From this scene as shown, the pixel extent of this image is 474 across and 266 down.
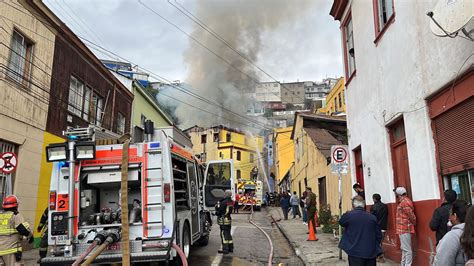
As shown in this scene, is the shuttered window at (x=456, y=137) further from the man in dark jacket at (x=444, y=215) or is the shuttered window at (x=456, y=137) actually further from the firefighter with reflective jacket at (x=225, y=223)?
Answer: the firefighter with reflective jacket at (x=225, y=223)

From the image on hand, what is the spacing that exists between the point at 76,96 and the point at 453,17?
Result: 529 inches

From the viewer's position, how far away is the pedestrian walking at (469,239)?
7.54ft

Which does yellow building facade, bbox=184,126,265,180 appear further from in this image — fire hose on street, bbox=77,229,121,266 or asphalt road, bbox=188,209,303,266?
fire hose on street, bbox=77,229,121,266

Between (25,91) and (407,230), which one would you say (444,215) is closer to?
(407,230)

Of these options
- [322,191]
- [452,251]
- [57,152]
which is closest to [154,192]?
[57,152]

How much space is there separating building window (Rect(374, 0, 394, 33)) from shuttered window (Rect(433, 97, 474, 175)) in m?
2.98

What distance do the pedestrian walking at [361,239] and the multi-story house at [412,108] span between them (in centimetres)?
153

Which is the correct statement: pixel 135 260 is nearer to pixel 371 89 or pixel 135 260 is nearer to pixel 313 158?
pixel 371 89

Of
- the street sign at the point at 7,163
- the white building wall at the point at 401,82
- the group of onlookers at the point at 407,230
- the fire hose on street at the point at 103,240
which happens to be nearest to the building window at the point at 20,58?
the street sign at the point at 7,163

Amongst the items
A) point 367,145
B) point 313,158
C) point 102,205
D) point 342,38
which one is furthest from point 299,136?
point 102,205

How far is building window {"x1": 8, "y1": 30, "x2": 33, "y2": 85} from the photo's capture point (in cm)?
1075

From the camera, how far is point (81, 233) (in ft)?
21.5

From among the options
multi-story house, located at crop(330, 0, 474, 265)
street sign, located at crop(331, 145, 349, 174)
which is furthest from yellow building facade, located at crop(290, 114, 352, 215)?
multi-story house, located at crop(330, 0, 474, 265)

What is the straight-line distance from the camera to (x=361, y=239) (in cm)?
520
